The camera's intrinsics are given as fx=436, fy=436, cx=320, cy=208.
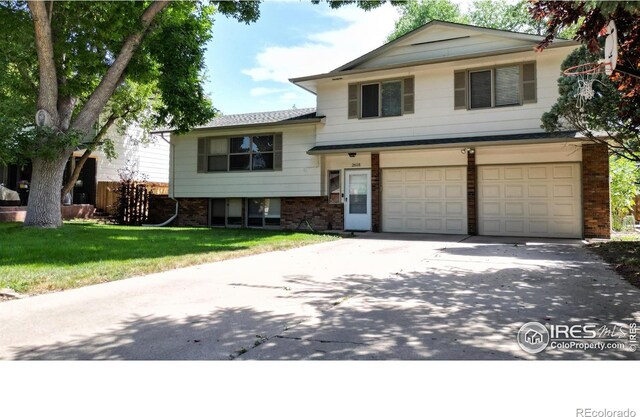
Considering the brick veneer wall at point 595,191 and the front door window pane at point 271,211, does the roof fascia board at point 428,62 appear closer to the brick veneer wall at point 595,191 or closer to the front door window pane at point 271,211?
the brick veneer wall at point 595,191

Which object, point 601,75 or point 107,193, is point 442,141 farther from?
point 107,193

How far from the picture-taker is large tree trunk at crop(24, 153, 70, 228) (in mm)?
11141

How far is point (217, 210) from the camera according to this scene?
17047mm

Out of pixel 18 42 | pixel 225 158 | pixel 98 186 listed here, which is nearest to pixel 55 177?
pixel 18 42

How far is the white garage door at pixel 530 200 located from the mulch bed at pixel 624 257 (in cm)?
207

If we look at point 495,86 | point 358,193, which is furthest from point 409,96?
point 358,193

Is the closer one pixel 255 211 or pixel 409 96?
pixel 409 96

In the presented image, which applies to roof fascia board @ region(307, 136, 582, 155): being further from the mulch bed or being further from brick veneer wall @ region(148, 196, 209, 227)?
brick veneer wall @ region(148, 196, 209, 227)

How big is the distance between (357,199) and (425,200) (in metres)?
2.25

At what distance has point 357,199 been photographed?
→ 14570 mm

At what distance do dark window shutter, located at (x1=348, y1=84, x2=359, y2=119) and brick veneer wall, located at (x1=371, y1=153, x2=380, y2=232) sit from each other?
153 cm

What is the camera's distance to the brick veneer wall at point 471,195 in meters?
12.8

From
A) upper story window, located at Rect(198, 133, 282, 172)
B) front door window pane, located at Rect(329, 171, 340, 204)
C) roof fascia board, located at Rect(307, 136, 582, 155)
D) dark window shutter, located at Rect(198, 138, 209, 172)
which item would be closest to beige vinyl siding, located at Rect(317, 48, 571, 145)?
roof fascia board, located at Rect(307, 136, 582, 155)

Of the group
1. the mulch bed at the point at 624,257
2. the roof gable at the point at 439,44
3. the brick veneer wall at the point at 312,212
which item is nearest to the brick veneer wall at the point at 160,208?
the brick veneer wall at the point at 312,212
